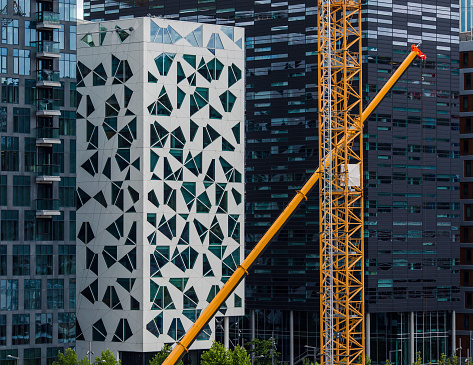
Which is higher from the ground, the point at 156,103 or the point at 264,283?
the point at 156,103

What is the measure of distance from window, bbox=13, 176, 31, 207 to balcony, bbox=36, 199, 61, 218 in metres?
1.44

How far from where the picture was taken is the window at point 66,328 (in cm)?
14888

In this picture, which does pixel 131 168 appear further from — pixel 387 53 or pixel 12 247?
pixel 387 53

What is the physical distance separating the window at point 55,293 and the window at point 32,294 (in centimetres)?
146

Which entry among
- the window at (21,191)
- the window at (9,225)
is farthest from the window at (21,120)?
the window at (9,225)

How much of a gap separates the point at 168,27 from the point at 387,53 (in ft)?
152

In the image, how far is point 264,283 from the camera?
7756 inches

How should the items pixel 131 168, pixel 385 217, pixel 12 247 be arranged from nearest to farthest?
pixel 12 247, pixel 131 168, pixel 385 217

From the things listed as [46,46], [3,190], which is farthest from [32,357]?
[46,46]

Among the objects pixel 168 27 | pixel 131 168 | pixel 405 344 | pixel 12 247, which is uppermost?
pixel 168 27

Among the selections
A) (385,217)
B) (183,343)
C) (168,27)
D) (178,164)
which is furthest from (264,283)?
(183,343)

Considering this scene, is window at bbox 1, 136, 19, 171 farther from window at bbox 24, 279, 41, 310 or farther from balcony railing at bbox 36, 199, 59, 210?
window at bbox 24, 279, 41, 310

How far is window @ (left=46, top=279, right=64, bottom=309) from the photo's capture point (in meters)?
149

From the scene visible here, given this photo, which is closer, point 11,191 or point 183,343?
point 183,343
